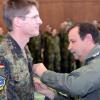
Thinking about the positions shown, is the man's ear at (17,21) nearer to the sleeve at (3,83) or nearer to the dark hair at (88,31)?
the sleeve at (3,83)

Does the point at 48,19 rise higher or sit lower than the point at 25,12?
lower

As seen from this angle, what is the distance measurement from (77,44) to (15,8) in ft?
1.72

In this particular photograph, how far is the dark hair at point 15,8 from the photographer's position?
2.04m

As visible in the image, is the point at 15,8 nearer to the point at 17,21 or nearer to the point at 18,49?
the point at 17,21

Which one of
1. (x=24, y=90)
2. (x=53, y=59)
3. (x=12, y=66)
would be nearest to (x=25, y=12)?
(x=12, y=66)

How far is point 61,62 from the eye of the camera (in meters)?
8.28

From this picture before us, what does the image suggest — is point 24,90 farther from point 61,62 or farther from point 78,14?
point 78,14

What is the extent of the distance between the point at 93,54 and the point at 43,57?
5.92m

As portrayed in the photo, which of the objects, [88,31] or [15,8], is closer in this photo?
[15,8]

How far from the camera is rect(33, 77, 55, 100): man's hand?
2322mm

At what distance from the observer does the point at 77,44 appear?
2.33 meters

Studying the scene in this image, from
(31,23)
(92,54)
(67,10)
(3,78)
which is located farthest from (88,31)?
(67,10)

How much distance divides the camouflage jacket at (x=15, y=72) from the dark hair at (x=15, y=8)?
0.12 metres

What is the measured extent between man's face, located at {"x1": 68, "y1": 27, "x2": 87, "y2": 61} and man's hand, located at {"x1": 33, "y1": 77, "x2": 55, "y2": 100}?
314 millimetres
